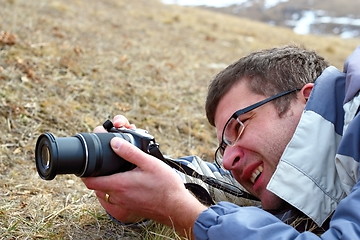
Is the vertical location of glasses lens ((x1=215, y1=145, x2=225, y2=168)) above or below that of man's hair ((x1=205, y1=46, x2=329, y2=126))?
below

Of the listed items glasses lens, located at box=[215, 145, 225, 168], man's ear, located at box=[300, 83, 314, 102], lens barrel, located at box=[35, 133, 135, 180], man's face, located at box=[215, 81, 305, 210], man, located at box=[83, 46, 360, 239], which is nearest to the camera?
man, located at box=[83, 46, 360, 239]

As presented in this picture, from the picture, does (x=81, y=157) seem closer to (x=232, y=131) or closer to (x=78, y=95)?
(x=232, y=131)

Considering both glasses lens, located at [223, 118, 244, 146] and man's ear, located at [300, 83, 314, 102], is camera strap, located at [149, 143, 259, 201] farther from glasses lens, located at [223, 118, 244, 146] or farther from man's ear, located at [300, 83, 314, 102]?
man's ear, located at [300, 83, 314, 102]

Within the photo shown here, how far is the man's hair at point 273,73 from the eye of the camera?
2326mm

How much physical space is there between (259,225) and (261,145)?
0.50m

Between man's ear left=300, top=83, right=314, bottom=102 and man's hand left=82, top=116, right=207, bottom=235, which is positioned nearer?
man's hand left=82, top=116, right=207, bottom=235

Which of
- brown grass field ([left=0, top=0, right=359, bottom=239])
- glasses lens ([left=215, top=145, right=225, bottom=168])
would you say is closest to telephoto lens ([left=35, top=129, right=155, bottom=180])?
brown grass field ([left=0, top=0, right=359, bottom=239])

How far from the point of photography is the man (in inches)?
70.0

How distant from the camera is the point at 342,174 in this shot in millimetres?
1968

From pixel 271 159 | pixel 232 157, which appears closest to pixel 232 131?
pixel 232 157

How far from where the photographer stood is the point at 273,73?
238 centimetres

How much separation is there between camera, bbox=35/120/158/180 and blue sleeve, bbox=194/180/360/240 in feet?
1.14

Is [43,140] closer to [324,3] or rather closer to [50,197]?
[50,197]

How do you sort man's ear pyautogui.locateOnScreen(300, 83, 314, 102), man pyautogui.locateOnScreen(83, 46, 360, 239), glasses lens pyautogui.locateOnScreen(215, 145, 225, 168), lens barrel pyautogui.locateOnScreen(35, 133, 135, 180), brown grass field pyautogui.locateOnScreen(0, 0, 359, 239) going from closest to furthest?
man pyautogui.locateOnScreen(83, 46, 360, 239), lens barrel pyautogui.locateOnScreen(35, 133, 135, 180), man's ear pyautogui.locateOnScreen(300, 83, 314, 102), glasses lens pyautogui.locateOnScreen(215, 145, 225, 168), brown grass field pyautogui.locateOnScreen(0, 0, 359, 239)
